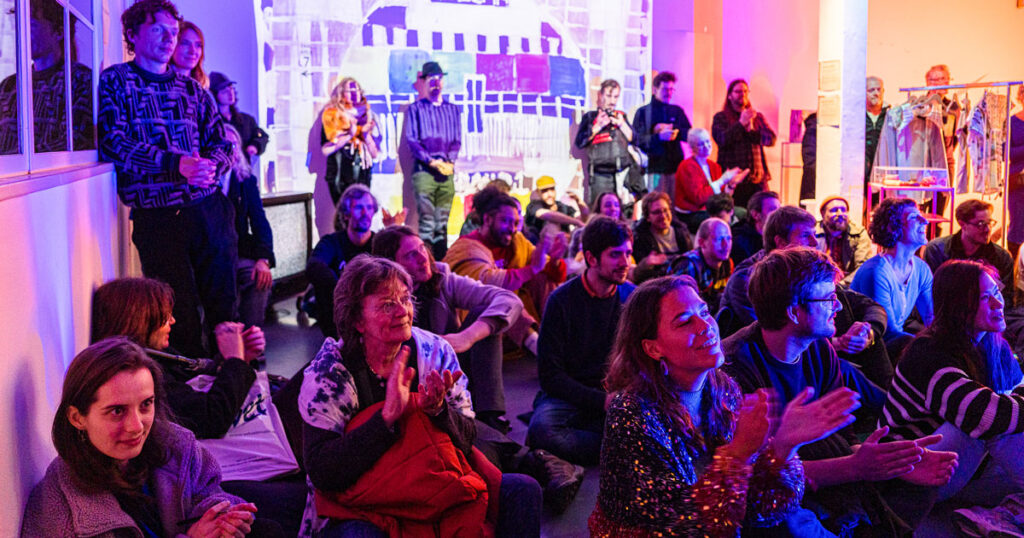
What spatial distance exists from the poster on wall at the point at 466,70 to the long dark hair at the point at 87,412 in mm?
7357

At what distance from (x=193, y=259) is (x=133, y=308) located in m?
1.26

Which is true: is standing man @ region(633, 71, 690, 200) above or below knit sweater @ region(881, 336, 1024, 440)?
above

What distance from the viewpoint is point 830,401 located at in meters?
2.10

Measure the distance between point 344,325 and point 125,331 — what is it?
0.69 metres

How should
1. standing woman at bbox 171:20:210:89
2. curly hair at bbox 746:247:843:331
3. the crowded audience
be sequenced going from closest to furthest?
the crowded audience < curly hair at bbox 746:247:843:331 < standing woman at bbox 171:20:210:89

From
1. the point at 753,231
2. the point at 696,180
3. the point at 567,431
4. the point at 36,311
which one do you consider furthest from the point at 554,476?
the point at 696,180

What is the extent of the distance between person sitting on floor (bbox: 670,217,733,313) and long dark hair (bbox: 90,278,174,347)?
2980 mm

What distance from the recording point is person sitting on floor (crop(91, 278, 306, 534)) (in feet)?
9.31

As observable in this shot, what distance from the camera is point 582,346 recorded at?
4.14 metres

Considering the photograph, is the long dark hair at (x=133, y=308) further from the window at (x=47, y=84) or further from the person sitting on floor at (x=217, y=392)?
the window at (x=47, y=84)

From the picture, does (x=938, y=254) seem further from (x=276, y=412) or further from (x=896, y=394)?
(x=276, y=412)

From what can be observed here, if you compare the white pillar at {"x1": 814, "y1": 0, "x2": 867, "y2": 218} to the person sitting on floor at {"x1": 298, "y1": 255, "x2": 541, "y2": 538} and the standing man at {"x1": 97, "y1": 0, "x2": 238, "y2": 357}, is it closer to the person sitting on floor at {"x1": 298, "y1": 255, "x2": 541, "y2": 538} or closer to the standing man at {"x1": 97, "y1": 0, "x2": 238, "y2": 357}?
the standing man at {"x1": 97, "y1": 0, "x2": 238, "y2": 357}

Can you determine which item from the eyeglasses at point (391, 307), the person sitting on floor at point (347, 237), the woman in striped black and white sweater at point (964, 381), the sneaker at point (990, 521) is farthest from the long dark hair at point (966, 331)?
the person sitting on floor at point (347, 237)

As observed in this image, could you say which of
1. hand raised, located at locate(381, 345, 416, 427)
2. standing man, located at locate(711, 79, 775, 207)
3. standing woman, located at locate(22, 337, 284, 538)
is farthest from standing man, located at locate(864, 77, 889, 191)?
standing woman, located at locate(22, 337, 284, 538)
